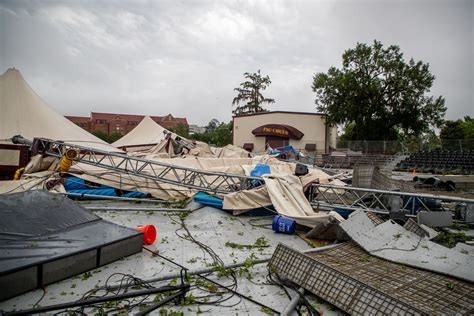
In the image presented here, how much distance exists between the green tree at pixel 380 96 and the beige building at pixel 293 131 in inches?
69.3

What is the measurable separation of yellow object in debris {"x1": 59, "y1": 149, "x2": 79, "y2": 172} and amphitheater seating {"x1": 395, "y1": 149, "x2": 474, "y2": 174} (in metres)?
23.7

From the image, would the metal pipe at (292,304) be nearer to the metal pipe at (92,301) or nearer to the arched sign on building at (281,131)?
the metal pipe at (92,301)

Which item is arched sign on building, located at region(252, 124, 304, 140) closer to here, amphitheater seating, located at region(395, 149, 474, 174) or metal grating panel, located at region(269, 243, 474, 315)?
amphitheater seating, located at region(395, 149, 474, 174)

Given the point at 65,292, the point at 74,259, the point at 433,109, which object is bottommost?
the point at 65,292

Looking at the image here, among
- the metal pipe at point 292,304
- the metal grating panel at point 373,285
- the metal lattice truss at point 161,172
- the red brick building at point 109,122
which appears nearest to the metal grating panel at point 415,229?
the metal grating panel at point 373,285

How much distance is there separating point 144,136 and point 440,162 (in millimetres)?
24186

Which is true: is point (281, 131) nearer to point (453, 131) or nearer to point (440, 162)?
point (440, 162)

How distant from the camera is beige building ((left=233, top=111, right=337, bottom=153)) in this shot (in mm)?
29219

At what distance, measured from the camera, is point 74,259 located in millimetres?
3471

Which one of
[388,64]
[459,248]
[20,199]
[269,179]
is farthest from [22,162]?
[388,64]

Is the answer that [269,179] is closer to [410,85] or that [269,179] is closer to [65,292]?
[65,292]

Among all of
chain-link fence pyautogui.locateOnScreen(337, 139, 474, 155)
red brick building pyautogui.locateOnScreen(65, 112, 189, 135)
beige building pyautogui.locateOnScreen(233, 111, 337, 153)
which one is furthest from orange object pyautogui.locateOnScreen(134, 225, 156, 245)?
red brick building pyautogui.locateOnScreen(65, 112, 189, 135)

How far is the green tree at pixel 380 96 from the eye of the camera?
28484 mm

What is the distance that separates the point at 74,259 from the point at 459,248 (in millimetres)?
5872
